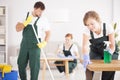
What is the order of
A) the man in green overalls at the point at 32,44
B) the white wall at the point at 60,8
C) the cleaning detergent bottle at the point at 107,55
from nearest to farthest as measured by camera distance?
the cleaning detergent bottle at the point at 107,55 → the man in green overalls at the point at 32,44 → the white wall at the point at 60,8

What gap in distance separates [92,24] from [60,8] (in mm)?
4439

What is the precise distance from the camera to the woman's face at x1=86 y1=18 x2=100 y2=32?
2.46 metres

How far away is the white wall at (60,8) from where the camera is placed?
6836 mm

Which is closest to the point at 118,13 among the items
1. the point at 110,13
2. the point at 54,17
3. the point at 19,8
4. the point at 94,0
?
the point at 110,13

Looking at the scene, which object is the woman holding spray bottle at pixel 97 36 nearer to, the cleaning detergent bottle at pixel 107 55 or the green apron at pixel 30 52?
the cleaning detergent bottle at pixel 107 55

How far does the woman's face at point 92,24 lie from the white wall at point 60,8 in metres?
4.31

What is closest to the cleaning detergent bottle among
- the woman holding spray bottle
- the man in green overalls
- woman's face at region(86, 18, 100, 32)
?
the woman holding spray bottle

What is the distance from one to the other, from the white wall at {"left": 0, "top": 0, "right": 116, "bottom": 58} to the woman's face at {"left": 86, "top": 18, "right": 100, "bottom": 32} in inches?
170

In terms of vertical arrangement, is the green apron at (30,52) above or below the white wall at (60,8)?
below

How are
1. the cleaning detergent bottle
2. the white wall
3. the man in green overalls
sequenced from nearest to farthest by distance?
the cleaning detergent bottle → the man in green overalls → the white wall

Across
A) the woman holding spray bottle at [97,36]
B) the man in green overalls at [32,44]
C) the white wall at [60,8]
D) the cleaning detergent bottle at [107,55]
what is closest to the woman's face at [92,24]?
the woman holding spray bottle at [97,36]

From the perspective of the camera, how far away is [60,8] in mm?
6867

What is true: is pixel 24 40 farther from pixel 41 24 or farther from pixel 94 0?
pixel 94 0

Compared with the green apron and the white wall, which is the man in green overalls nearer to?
the green apron
